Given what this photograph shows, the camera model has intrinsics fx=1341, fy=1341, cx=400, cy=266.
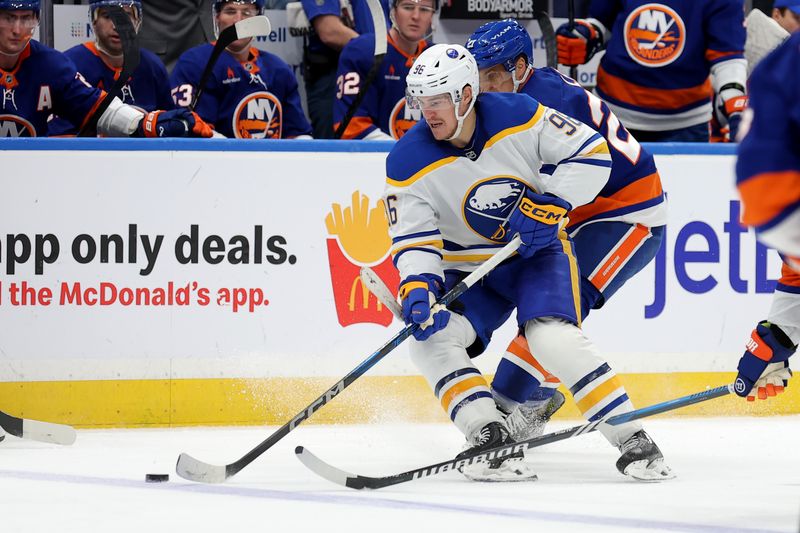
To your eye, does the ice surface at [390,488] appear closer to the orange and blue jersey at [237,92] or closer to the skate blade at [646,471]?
the skate blade at [646,471]

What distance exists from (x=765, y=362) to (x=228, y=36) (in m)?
2.43

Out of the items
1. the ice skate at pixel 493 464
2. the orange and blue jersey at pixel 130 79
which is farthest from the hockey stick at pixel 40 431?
the orange and blue jersey at pixel 130 79

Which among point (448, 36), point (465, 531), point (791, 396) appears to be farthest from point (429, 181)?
point (448, 36)

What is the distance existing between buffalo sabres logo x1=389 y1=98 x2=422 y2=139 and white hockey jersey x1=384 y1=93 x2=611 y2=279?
1548mm

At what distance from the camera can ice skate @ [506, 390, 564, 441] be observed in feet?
12.9

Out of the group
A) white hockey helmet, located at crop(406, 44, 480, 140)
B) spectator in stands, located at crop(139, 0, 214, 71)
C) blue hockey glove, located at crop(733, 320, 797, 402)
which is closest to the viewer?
blue hockey glove, located at crop(733, 320, 797, 402)

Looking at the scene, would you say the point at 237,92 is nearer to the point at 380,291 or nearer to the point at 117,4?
the point at 117,4

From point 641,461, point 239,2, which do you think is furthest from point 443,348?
point 239,2

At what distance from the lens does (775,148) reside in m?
1.95

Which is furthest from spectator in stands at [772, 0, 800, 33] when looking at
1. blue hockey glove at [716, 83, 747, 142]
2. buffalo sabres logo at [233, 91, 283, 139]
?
buffalo sabres logo at [233, 91, 283, 139]

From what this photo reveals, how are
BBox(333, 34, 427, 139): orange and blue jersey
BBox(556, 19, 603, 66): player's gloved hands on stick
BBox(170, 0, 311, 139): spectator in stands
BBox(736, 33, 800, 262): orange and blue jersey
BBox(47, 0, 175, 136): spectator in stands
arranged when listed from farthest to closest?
1. BBox(556, 19, 603, 66): player's gloved hands on stick
2. BBox(333, 34, 427, 139): orange and blue jersey
3. BBox(170, 0, 311, 139): spectator in stands
4. BBox(47, 0, 175, 136): spectator in stands
5. BBox(736, 33, 800, 262): orange and blue jersey

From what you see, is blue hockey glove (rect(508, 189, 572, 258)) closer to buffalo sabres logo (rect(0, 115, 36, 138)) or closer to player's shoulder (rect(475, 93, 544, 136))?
player's shoulder (rect(475, 93, 544, 136))

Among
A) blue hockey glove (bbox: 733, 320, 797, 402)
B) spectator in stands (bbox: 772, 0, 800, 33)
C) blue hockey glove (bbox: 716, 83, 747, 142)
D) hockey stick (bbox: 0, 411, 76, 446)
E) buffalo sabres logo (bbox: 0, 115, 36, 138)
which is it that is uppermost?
spectator in stands (bbox: 772, 0, 800, 33)

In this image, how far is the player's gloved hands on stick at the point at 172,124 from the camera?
4.44 meters
